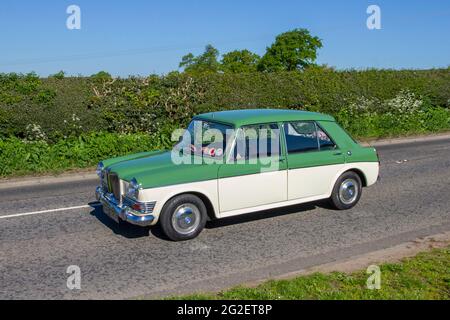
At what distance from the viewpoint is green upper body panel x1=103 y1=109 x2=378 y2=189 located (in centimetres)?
659

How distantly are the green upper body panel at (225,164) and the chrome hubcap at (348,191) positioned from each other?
41 centimetres

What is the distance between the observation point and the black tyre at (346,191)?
8164mm

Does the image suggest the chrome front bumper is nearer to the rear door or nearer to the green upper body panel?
the green upper body panel

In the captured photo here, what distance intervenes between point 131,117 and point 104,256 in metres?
9.80

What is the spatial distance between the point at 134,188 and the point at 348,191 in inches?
148

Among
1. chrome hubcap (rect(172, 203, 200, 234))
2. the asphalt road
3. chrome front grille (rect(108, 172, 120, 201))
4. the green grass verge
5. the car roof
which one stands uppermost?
the car roof

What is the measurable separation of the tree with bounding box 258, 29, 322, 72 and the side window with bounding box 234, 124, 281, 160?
56.7 metres

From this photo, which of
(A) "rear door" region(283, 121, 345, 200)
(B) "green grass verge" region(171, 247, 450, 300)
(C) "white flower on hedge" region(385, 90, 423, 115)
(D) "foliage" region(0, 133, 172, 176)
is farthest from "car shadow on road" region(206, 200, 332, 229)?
(C) "white flower on hedge" region(385, 90, 423, 115)

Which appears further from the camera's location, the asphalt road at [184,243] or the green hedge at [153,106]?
the green hedge at [153,106]

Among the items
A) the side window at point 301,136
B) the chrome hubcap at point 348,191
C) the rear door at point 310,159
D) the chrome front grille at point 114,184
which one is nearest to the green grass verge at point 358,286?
the rear door at point 310,159

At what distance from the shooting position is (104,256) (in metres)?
6.38

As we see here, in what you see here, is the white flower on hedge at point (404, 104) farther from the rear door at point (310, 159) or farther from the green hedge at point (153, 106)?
the rear door at point (310, 159)

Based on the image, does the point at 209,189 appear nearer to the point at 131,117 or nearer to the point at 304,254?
the point at 304,254

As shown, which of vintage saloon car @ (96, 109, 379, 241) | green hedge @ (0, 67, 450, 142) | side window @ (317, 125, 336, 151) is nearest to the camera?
vintage saloon car @ (96, 109, 379, 241)
